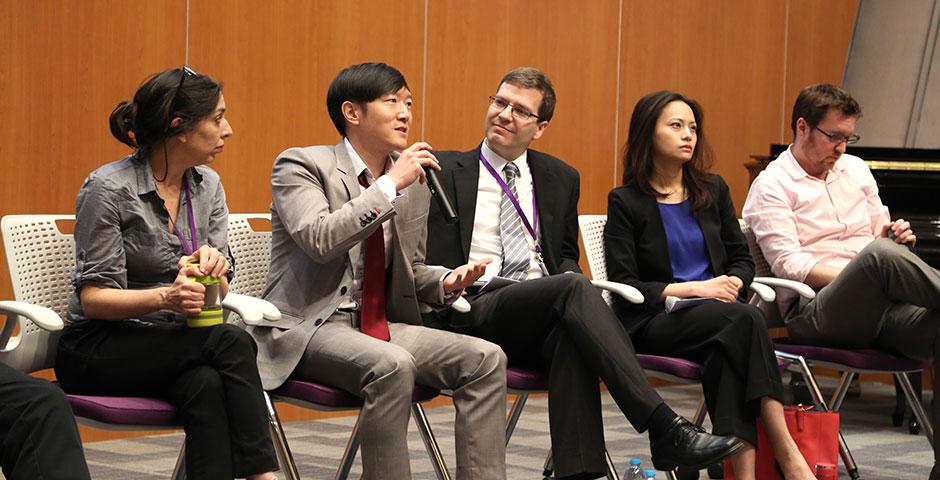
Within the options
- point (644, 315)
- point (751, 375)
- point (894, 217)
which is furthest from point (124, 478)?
point (894, 217)

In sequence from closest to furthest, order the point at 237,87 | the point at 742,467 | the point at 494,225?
the point at 742,467
the point at 494,225
the point at 237,87

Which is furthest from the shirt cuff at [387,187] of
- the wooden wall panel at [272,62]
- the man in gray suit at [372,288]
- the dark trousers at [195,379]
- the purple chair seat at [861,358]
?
the wooden wall panel at [272,62]

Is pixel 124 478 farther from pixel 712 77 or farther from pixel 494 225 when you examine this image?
pixel 712 77

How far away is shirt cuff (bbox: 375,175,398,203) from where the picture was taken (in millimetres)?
3521

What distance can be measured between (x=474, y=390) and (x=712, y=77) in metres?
4.64

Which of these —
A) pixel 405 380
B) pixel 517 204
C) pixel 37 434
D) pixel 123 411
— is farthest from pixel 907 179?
pixel 37 434

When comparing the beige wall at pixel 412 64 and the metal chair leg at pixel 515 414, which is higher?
the beige wall at pixel 412 64

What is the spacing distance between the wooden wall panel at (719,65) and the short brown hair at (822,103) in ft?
7.14

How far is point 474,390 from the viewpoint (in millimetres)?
3594

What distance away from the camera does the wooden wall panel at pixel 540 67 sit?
645 centimetres

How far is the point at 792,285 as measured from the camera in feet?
15.1

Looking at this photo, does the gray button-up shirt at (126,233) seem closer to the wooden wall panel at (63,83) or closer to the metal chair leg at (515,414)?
the metal chair leg at (515,414)

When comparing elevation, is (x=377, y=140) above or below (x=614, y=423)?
above

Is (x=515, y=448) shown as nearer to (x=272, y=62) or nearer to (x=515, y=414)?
(x=515, y=414)
